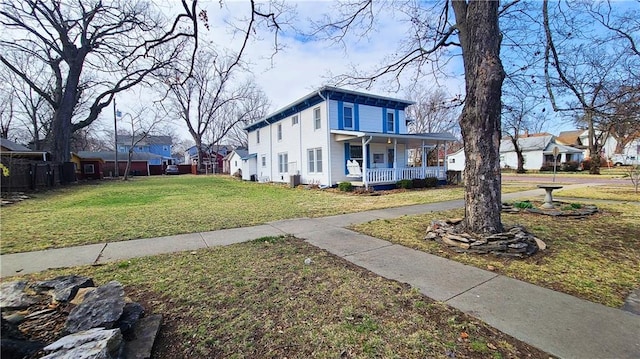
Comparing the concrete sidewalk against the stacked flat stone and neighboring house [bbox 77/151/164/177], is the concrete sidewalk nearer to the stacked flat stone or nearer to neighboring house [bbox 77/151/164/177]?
the stacked flat stone

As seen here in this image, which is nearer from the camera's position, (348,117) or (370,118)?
(348,117)

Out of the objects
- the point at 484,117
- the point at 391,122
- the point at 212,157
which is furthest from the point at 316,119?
the point at 212,157

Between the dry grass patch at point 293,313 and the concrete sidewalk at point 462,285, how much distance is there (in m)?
0.26

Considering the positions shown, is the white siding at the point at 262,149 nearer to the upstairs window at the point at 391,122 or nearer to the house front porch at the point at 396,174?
the upstairs window at the point at 391,122

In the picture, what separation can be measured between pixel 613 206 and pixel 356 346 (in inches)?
422

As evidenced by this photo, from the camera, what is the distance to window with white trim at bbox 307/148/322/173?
17016 millimetres

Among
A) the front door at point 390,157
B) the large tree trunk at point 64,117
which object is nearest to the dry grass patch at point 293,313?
the front door at point 390,157

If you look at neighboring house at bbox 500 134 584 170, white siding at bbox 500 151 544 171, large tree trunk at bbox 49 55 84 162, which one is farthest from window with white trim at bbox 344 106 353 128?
neighboring house at bbox 500 134 584 170

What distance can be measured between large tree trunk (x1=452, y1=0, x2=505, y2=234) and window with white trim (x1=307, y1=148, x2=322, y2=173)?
40.3 feet

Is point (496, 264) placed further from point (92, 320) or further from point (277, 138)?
point (277, 138)

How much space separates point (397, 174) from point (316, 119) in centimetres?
588

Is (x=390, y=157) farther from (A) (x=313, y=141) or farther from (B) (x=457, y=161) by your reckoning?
(B) (x=457, y=161)

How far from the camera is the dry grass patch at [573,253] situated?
318cm

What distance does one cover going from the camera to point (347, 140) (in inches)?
631
